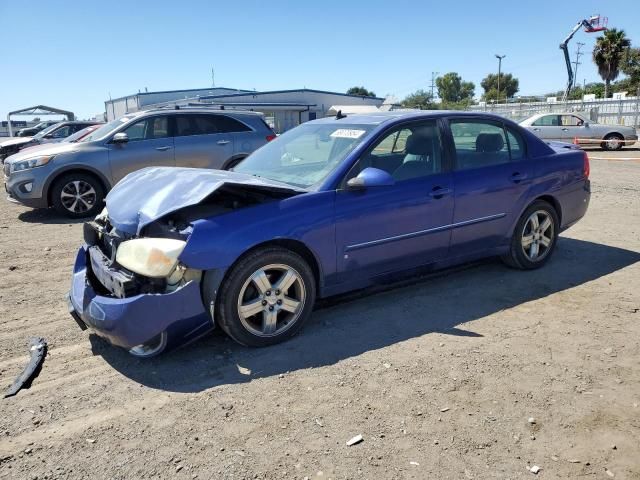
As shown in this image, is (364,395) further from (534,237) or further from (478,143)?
(534,237)

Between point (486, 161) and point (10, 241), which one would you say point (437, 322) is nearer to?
point (486, 161)

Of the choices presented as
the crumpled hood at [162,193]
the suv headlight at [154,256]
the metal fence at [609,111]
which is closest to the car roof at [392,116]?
the crumpled hood at [162,193]

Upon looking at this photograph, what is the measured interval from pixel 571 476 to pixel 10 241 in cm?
733

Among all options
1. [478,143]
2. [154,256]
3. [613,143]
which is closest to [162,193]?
[154,256]

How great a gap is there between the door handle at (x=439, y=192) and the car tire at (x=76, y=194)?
21.3 ft

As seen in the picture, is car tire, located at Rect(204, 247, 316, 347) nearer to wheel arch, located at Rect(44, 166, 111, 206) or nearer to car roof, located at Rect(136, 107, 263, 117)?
wheel arch, located at Rect(44, 166, 111, 206)

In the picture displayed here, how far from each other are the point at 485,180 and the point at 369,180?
1.49m

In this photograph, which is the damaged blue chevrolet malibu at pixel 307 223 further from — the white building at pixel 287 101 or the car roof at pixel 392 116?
the white building at pixel 287 101

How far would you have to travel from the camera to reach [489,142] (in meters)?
5.04

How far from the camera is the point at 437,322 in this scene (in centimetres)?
411

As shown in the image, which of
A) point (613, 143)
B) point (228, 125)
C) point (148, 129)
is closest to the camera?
point (148, 129)

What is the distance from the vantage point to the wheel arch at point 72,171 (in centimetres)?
855

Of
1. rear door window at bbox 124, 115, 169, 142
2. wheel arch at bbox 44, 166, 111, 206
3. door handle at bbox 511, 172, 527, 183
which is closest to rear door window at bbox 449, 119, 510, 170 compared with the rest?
door handle at bbox 511, 172, 527, 183

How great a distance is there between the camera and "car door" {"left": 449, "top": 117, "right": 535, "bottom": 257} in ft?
15.3
